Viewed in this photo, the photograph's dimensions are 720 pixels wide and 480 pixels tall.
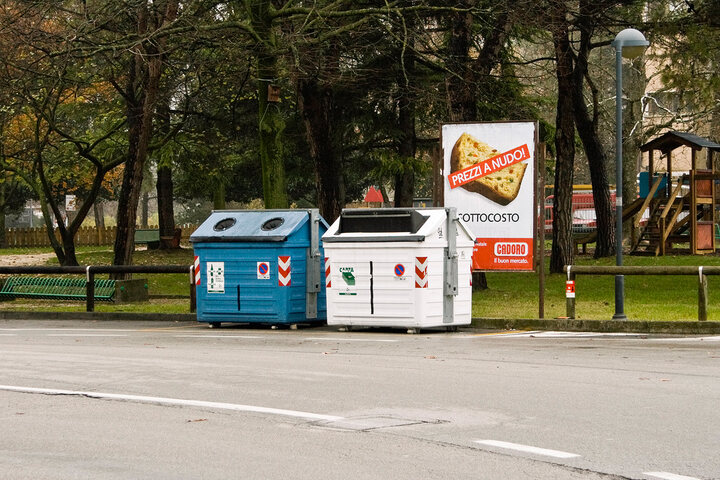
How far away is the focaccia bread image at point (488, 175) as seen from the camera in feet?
61.9

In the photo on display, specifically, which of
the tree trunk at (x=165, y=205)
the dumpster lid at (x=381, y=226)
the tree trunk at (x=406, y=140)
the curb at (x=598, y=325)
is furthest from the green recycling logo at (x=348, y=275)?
the tree trunk at (x=165, y=205)

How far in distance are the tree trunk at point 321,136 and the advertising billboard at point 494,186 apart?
8.81m

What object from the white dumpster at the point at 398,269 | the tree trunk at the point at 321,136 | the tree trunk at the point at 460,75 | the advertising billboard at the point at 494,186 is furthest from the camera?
the tree trunk at the point at 321,136

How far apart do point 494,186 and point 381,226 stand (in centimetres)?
258

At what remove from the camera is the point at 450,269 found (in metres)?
17.4

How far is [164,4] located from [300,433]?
17.9m

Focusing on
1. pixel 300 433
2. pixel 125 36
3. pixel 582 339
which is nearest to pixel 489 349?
pixel 582 339

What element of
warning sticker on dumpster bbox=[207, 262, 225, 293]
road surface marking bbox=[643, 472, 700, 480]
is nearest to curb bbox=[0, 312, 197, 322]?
warning sticker on dumpster bbox=[207, 262, 225, 293]

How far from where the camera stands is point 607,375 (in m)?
11.4

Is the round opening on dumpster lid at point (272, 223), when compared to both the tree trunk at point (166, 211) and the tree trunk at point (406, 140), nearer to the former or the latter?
the tree trunk at point (406, 140)

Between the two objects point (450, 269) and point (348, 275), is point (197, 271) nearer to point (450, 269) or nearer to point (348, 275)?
point (348, 275)

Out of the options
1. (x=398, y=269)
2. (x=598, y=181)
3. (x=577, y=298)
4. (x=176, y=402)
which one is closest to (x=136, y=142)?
(x=577, y=298)

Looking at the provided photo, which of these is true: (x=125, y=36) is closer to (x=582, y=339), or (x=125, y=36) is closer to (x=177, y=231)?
(x=582, y=339)

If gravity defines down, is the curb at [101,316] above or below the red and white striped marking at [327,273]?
below
